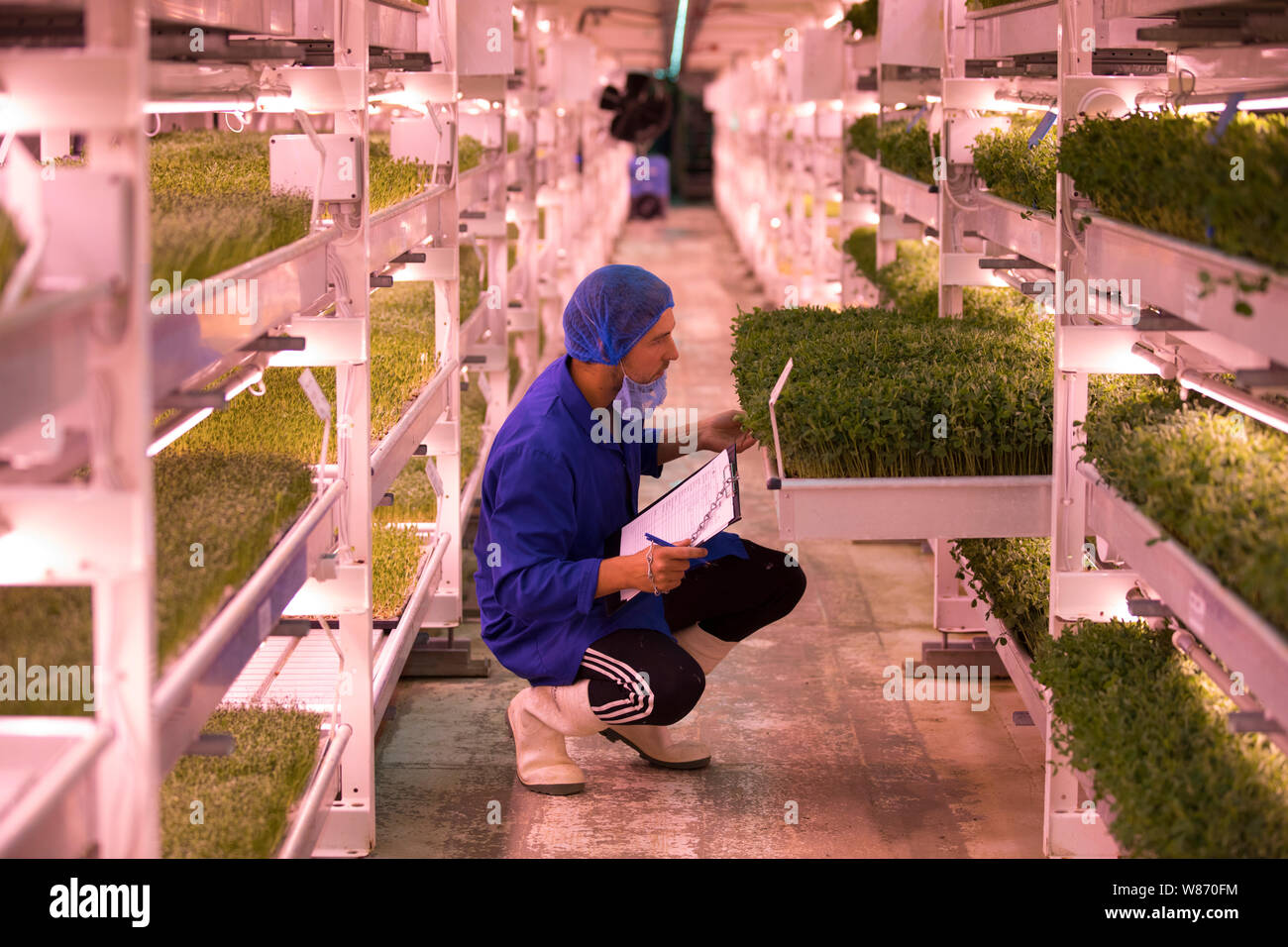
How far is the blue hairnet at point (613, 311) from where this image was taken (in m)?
3.27

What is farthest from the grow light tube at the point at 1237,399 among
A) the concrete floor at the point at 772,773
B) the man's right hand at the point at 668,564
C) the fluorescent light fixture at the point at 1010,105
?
the fluorescent light fixture at the point at 1010,105

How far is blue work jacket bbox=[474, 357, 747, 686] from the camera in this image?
3.24m

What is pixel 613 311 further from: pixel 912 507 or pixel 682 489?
pixel 912 507

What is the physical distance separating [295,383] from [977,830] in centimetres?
193

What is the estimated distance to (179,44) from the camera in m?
3.03

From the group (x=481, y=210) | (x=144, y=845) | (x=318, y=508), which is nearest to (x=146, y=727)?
(x=144, y=845)

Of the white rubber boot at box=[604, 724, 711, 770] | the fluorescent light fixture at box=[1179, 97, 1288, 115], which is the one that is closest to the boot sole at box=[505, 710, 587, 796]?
the white rubber boot at box=[604, 724, 711, 770]

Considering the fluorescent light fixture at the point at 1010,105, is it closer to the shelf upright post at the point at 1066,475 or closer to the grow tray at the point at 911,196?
the grow tray at the point at 911,196

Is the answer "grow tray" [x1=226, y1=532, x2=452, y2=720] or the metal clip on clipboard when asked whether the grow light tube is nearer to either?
the metal clip on clipboard

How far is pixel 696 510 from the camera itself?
316 cm

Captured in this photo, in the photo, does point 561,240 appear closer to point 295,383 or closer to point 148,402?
point 295,383

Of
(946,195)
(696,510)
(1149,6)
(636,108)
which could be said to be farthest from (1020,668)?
(636,108)

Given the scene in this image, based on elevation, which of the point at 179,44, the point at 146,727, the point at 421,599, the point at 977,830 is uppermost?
the point at 179,44

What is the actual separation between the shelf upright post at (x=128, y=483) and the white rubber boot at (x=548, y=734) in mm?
1685
